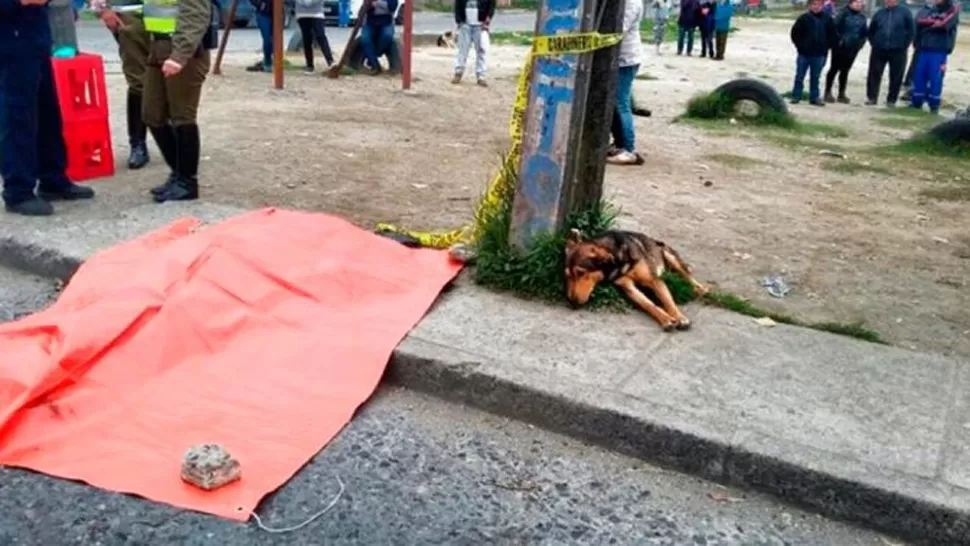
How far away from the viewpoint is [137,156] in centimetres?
699

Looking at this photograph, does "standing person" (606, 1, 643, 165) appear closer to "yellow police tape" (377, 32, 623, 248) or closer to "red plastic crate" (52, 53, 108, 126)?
"yellow police tape" (377, 32, 623, 248)

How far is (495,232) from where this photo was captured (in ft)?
15.8

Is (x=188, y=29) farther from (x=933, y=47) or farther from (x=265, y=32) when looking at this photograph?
(x=933, y=47)

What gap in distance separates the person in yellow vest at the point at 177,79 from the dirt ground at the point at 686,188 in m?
0.35

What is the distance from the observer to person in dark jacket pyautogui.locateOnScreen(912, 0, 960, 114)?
42.6 feet

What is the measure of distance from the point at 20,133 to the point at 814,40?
10865 mm

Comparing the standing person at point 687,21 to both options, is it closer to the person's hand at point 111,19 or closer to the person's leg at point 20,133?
the person's hand at point 111,19

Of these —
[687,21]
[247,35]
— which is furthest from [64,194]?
[687,21]

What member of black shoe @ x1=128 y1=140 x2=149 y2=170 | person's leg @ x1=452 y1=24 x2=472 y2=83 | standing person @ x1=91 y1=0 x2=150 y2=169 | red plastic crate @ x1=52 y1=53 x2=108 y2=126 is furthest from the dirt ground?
person's leg @ x1=452 y1=24 x2=472 y2=83

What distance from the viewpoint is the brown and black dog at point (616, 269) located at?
441 cm

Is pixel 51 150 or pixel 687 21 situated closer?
pixel 51 150

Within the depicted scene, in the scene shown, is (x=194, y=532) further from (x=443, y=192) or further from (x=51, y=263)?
(x=443, y=192)

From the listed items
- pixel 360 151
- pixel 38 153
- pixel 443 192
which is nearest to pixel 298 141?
pixel 360 151

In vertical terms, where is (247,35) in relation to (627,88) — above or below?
below
